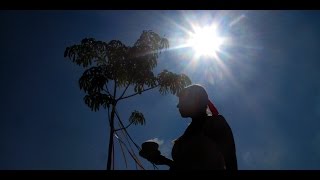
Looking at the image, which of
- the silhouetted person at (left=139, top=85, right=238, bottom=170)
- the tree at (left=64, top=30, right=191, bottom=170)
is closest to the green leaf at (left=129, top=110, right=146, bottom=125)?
the tree at (left=64, top=30, right=191, bottom=170)

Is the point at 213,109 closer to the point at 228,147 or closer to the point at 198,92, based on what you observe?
the point at 198,92

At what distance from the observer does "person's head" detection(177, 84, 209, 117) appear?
2.33 meters

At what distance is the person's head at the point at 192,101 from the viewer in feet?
7.64

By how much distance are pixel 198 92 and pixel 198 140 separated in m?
0.33

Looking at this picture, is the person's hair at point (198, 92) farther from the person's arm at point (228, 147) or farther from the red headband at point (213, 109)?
the person's arm at point (228, 147)

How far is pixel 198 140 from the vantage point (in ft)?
7.46

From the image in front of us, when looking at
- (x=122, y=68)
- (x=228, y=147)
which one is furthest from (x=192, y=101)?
(x=122, y=68)

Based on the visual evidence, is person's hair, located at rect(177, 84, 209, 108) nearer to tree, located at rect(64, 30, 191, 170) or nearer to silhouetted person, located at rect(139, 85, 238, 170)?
silhouetted person, located at rect(139, 85, 238, 170)

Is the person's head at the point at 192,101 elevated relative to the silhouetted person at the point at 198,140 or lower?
elevated

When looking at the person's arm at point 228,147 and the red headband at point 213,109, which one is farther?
the red headband at point 213,109

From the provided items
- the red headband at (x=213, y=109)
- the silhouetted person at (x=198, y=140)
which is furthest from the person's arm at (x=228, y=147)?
the red headband at (x=213, y=109)

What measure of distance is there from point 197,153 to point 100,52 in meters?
8.23
